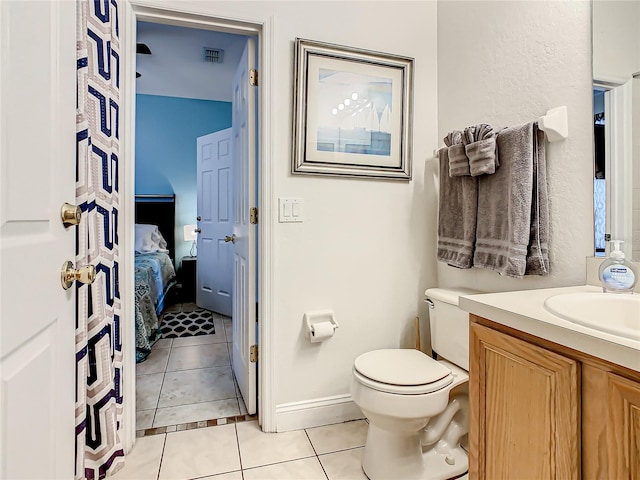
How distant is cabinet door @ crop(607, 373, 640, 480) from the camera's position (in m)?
0.62

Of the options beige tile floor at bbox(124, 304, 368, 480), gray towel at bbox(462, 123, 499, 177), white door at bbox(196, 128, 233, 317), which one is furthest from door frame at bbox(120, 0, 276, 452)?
white door at bbox(196, 128, 233, 317)

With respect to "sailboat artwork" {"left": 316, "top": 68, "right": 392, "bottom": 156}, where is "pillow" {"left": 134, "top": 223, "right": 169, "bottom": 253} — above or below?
below

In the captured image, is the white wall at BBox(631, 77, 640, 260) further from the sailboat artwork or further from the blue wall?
the blue wall

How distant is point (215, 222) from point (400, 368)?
2.93 meters

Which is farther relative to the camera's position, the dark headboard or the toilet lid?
the dark headboard

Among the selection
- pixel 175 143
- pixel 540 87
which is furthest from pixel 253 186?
pixel 175 143

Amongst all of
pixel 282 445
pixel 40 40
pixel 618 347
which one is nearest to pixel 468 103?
pixel 618 347

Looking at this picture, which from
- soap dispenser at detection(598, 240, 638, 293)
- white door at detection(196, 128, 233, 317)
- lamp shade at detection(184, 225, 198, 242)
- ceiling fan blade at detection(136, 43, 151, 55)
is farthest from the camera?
lamp shade at detection(184, 225, 198, 242)

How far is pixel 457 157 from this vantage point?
1.60 m

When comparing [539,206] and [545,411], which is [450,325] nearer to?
[539,206]

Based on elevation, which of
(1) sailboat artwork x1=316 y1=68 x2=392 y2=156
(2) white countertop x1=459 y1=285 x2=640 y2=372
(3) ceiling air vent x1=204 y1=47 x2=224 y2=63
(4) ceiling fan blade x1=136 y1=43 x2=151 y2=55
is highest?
(3) ceiling air vent x1=204 y1=47 x2=224 y2=63

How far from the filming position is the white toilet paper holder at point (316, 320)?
1722 mm

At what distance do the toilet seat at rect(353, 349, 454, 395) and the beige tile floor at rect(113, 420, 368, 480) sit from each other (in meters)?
0.44

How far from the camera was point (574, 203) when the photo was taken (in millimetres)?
1274
